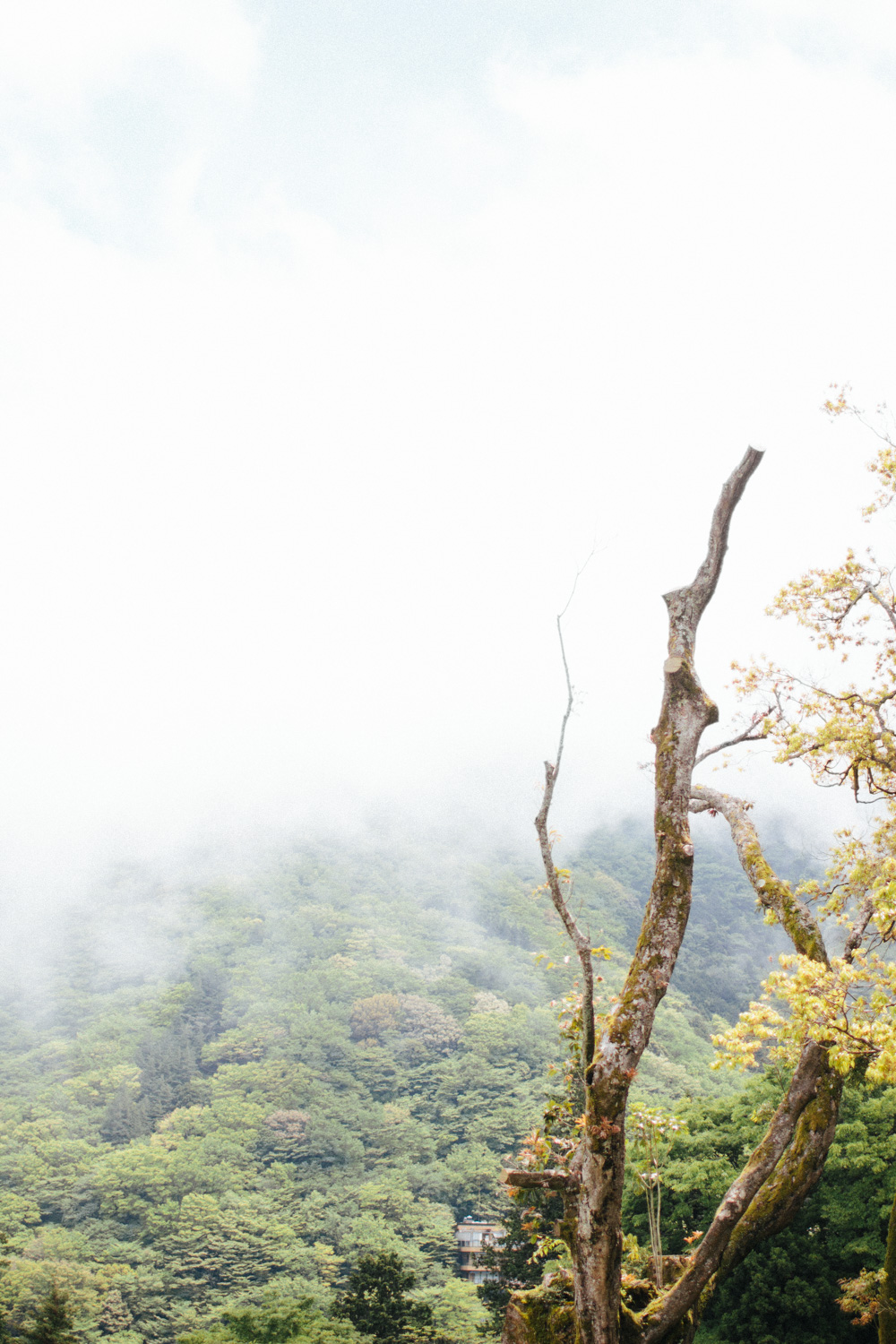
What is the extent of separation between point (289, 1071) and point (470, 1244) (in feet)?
63.1

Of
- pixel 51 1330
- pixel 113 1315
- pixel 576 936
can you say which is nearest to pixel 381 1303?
pixel 51 1330

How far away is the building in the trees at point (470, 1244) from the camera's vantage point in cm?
3600

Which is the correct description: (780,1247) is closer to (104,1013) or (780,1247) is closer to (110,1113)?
(110,1113)

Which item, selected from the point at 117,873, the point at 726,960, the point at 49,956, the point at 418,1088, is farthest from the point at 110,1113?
the point at 726,960

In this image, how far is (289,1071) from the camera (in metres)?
52.7

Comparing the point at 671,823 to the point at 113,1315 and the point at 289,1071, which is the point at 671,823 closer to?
the point at 113,1315

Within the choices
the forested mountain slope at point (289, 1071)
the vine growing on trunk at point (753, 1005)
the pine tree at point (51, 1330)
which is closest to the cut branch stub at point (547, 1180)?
the vine growing on trunk at point (753, 1005)

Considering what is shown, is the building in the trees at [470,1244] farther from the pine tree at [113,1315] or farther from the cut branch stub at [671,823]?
the cut branch stub at [671,823]

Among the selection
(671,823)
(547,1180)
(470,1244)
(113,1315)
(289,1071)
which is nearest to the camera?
(547,1180)

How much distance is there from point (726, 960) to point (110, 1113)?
63.2 m

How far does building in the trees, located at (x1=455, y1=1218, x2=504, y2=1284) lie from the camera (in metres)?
36.0

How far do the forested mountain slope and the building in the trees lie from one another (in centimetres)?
93

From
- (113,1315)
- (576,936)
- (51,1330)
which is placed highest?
(576,936)

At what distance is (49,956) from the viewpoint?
72500mm
